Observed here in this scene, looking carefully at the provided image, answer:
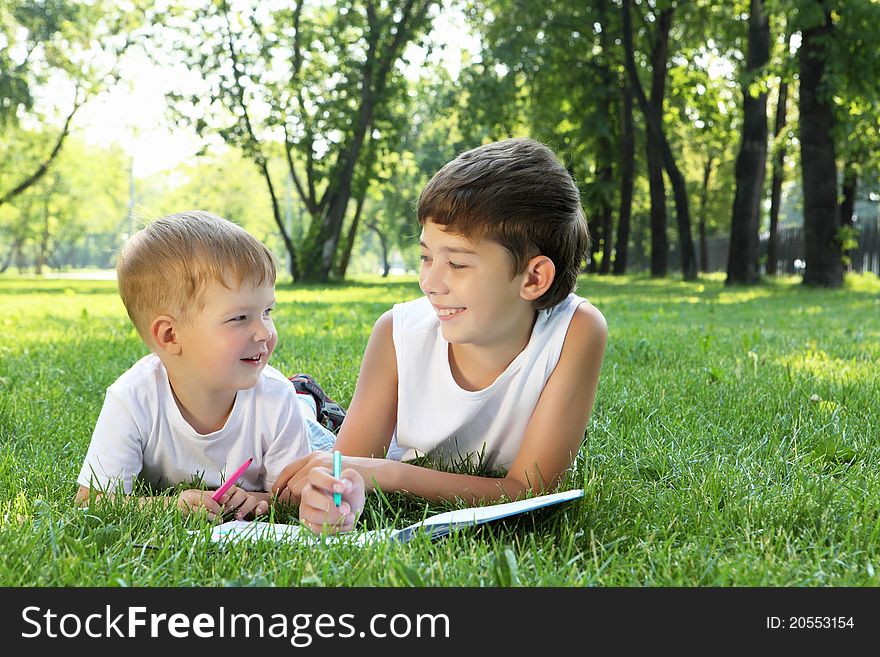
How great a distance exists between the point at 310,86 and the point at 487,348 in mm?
23448

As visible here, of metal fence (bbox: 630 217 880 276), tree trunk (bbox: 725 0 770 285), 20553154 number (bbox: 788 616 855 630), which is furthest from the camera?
metal fence (bbox: 630 217 880 276)

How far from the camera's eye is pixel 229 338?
9.45 feet

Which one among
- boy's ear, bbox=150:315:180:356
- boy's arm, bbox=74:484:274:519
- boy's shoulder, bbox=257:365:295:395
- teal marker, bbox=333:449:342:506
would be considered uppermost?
boy's ear, bbox=150:315:180:356

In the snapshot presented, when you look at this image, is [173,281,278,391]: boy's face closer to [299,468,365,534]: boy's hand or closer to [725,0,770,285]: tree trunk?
[299,468,365,534]: boy's hand

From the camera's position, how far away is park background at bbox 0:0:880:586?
2.24 m

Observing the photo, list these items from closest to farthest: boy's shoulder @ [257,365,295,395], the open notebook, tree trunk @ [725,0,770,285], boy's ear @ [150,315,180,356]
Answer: the open notebook
boy's ear @ [150,315,180,356]
boy's shoulder @ [257,365,295,395]
tree trunk @ [725,0,770,285]

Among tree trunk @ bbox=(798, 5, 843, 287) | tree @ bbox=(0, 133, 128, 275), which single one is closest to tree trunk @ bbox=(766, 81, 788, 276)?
tree trunk @ bbox=(798, 5, 843, 287)

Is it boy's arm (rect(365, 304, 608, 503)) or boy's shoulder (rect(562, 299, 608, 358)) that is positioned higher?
boy's shoulder (rect(562, 299, 608, 358))

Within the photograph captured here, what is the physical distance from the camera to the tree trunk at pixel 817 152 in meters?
16.4

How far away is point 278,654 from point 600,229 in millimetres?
31182

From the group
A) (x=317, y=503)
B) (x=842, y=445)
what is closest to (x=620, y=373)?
(x=842, y=445)

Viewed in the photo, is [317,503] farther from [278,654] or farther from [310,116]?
[310,116]

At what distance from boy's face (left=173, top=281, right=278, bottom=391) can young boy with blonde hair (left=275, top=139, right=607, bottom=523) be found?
0.39 metres

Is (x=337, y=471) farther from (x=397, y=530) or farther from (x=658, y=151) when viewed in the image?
(x=658, y=151)
